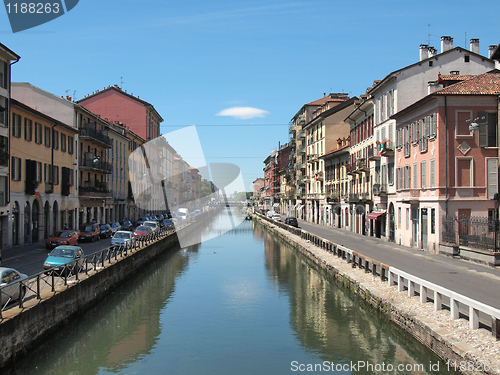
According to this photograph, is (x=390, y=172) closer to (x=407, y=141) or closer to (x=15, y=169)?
(x=407, y=141)

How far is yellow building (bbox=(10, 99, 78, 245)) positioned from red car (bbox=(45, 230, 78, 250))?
2.89m

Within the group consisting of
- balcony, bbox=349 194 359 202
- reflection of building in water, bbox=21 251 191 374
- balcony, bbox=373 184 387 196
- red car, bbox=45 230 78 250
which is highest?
balcony, bbox=373 184 387 196

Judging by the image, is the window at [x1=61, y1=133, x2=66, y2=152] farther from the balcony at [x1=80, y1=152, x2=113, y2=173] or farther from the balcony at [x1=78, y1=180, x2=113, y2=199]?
the balcony at [x1=78, y1=180, x2=113, y2=199]

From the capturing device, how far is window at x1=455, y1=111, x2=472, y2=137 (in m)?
28.2

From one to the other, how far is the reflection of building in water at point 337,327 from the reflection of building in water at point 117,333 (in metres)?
5.42

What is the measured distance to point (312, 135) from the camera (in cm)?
7475

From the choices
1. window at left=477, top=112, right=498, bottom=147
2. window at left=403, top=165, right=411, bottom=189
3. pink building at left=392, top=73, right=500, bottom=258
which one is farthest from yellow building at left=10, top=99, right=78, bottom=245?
window at left=477, top=112, right=498, bottom=147

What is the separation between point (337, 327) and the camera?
1761cm

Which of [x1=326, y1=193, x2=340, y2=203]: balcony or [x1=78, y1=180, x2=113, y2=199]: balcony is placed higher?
[x1=78, y1=180, x2=113, y2=199]: balcony

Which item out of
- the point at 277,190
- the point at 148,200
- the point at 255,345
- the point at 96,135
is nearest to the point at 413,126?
the point at 255,345

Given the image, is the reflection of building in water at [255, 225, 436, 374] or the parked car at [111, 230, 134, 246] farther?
the parked car at [111, 230, 134, 246]

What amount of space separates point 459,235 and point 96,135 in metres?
38.4

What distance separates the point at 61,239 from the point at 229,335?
20291 mm

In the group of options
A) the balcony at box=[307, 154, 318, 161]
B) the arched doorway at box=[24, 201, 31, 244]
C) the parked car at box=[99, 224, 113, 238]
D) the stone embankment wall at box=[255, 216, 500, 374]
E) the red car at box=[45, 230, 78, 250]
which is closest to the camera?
the stone embankment wall at box=[255, 216, 500, 374]
